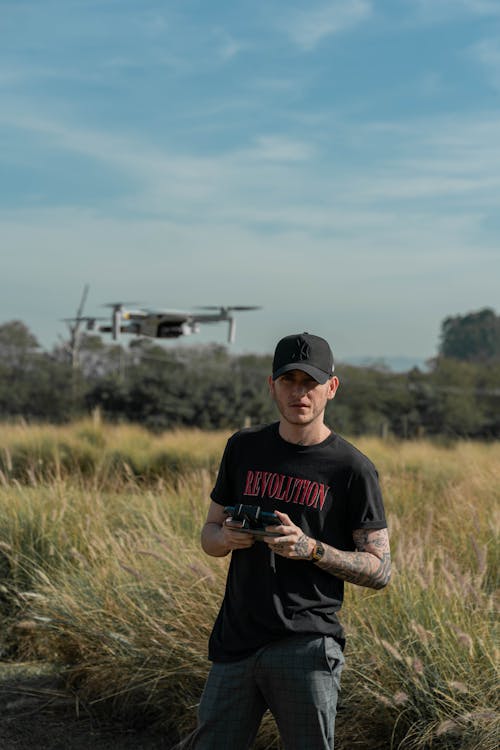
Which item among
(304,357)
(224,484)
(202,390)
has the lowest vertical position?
(202,390)

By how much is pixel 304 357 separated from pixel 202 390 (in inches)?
1427

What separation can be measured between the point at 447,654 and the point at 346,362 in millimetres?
57959

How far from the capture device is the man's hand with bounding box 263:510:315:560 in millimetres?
2938

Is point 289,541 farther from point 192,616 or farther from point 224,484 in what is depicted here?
point 192,616

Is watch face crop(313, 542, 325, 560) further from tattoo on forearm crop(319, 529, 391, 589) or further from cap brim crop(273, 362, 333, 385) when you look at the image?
cap brim crop(273, 362, 333, 385)

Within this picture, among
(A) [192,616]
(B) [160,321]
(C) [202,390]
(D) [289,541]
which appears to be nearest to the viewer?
(D) [289,541]

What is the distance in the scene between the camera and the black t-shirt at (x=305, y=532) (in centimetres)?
311

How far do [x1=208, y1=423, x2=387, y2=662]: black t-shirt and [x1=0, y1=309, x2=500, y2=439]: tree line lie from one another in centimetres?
2193

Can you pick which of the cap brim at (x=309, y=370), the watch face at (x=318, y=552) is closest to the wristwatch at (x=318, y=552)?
the watch face at (x=318, y=552)

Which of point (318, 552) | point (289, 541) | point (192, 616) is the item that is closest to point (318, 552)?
point (318, 552)

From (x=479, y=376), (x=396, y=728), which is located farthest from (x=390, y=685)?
(x=479, y=376)

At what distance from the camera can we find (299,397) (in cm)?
317

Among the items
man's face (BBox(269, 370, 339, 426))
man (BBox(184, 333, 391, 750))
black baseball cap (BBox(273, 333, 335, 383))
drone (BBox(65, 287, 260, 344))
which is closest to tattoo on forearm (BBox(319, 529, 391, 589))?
man (BBox(184, 333, 391, 750))

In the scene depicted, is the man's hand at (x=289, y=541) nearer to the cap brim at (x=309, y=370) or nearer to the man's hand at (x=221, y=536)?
the man's hand at (x=221, y=536)
